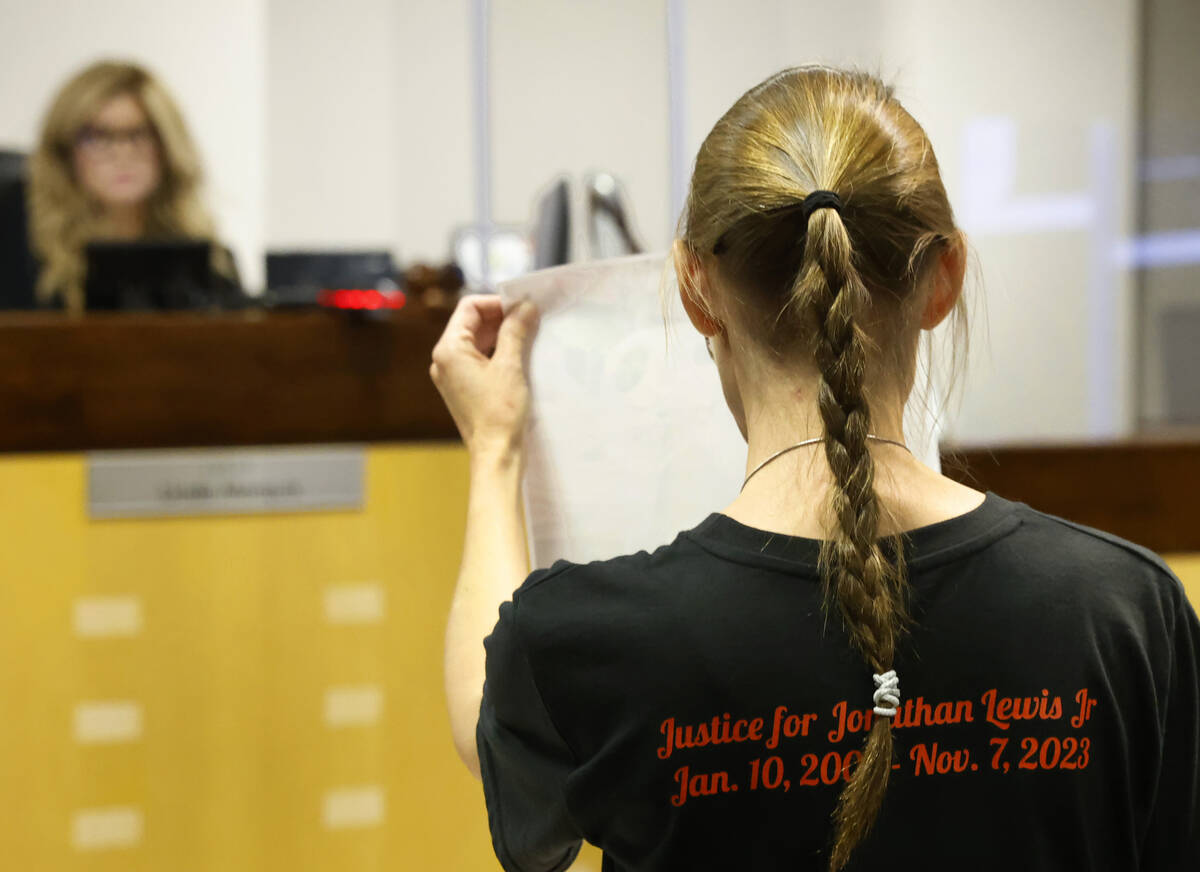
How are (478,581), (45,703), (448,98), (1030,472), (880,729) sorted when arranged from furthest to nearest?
(448,98), (1030,472), (45,703), (478,581), (880,729)

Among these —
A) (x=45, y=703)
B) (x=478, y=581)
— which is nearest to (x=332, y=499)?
(x=45, y=703)

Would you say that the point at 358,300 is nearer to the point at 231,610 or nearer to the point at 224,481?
the point at 224,481

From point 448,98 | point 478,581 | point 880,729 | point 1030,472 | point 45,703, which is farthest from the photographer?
point 448,98

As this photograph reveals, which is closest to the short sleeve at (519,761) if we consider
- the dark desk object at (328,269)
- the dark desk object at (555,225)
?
the dark desk object at (555,225)

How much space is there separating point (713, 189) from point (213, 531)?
77cm

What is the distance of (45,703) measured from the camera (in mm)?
1092

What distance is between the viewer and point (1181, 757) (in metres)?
0.52

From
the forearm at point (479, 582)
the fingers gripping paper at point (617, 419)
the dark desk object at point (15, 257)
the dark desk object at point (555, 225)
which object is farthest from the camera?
the dark desk object at point (15, 257)

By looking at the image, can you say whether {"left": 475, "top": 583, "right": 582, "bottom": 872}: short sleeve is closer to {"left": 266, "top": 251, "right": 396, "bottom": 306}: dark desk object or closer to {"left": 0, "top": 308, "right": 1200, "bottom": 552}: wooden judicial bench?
{"left": 0, "top": 308, "right": 1200, "bottom": 552}: wooden judicial bench

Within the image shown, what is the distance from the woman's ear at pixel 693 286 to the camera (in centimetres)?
55

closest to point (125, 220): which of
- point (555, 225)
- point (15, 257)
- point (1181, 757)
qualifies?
point (15, 257)

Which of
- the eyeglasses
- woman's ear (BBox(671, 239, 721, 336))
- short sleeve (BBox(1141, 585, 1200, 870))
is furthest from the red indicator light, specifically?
the eyeglasses

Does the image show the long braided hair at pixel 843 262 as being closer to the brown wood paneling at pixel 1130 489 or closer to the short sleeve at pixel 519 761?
the short sleeve at pixel 519 761

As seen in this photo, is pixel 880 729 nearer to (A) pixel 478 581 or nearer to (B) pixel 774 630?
(B) pixel 774 630
